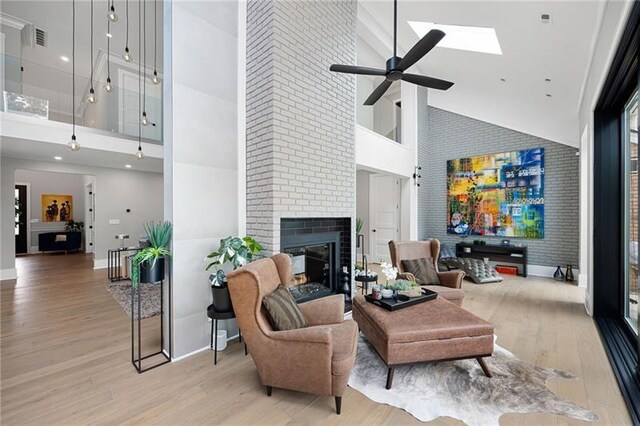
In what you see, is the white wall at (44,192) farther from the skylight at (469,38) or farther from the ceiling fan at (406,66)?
the skylight at (469,38)

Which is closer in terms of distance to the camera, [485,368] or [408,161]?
[485,368]

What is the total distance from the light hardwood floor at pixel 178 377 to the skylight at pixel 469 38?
3842mm

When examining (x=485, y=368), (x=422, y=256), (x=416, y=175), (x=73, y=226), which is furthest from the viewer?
(x=73, y=226)

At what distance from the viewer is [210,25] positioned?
120 inches

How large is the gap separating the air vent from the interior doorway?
5790mm

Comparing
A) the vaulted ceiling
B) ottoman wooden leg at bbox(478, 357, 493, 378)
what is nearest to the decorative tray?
ottoman wooden leg at bbox(478, 357, 493, 378)

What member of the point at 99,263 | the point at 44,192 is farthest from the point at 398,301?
the point at 44,192

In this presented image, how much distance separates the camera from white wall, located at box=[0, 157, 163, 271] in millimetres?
6270

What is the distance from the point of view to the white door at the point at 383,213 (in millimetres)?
7742

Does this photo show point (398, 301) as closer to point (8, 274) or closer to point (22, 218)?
point (8, 274)

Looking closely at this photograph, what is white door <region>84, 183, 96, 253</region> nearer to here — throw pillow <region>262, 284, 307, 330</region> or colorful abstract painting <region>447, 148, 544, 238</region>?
throw pillow <region>262, 284, 307, 330</region>

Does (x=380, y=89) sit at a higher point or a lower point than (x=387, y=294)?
higher

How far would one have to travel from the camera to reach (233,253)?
2.77 m

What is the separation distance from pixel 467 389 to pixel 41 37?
955 centimetres
